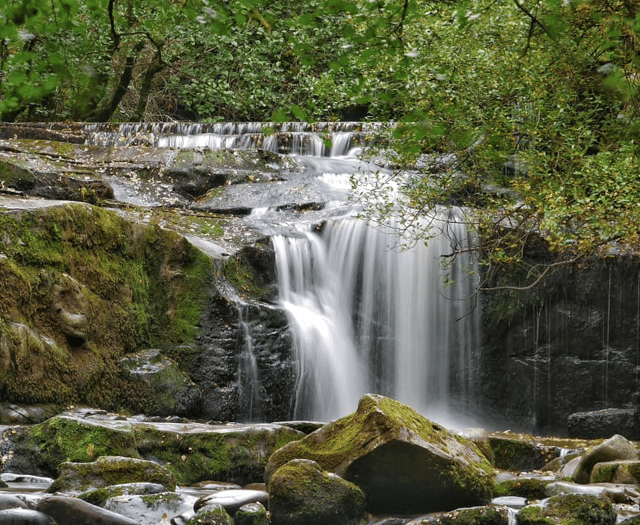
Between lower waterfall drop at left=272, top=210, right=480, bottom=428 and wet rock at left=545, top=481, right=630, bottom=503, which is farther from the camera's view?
lower waterfall drop at left=272, top=210, right=480, bottom=428

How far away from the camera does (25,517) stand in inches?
221

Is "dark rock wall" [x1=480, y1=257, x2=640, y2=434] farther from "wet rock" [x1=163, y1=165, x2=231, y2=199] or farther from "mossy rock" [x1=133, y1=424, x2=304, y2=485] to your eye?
"mossy rock" [x1=133, y1=424, x2=304, y2=485]

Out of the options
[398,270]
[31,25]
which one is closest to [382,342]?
[398,270]

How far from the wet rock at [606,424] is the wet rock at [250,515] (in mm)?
6970

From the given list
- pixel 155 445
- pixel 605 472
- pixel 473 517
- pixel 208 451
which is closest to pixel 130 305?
pixel 155 445

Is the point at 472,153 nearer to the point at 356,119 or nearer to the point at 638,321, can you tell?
the point at 638,321

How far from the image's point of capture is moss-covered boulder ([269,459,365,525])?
6242 millimetres

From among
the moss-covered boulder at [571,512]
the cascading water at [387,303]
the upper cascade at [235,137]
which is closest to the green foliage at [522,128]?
the cascading water at [387,303]

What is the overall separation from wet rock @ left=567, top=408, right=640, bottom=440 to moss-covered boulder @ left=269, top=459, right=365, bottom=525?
21.0 ft

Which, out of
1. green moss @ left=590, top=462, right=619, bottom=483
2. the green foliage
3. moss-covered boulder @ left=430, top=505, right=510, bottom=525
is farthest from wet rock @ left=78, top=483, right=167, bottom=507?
the green foliage

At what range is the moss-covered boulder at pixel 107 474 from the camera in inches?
260

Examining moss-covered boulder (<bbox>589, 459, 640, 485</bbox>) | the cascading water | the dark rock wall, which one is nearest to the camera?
moss-covered boulder (<bbox>589, 459, 640, 485</bbox>)

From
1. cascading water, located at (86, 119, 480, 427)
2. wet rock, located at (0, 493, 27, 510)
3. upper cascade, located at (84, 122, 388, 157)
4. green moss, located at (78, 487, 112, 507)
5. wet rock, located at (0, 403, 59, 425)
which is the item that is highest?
upper cascade, located at (84, 122, 388, 157)

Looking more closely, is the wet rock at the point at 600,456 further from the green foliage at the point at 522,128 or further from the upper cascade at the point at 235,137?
the upper cascade at the point at 235,137
